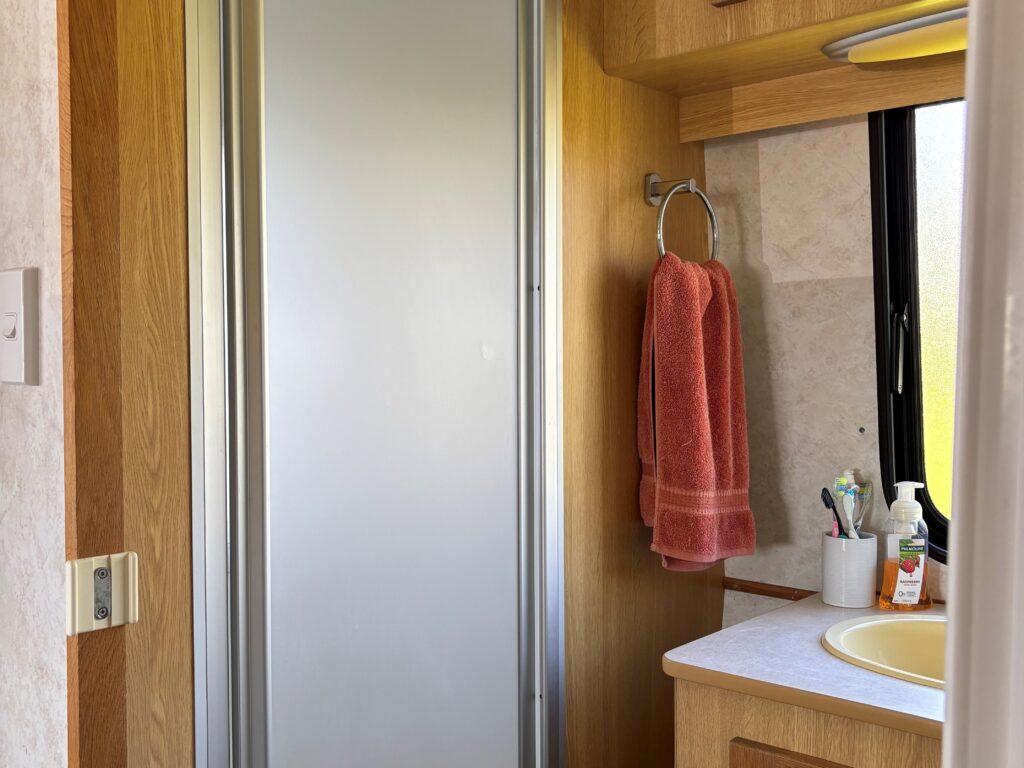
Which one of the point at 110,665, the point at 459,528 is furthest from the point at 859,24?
the point at 110,665

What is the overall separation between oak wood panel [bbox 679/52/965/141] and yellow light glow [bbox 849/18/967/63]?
0.08 metres

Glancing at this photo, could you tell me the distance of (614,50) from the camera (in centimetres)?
169

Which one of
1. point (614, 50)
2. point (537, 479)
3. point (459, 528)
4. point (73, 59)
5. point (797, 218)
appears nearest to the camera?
point (73, 59)

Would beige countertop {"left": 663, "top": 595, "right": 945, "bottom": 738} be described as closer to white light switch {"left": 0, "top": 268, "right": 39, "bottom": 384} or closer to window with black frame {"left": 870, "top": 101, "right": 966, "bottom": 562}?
window with black frame {"left": 870, "top": 101, "right": 966, "bottom": 562}

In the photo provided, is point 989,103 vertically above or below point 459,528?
above

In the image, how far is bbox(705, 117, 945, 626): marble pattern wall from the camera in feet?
6.00

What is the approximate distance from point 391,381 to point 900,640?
1001 millimetres

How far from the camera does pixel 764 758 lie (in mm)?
1321

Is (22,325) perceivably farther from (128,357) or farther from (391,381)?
(391,381)

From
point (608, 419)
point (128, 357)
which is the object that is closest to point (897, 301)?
point (608, 419)

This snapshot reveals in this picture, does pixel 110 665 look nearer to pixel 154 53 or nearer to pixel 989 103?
pixel 154 53

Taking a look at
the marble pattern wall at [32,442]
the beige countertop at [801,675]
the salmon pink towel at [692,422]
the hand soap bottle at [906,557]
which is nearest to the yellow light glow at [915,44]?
the salmon pink towel at [692,422]

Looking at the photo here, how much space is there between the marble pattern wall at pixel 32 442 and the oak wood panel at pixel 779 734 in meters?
0.87

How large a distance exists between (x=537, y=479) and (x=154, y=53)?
2.79 feet
